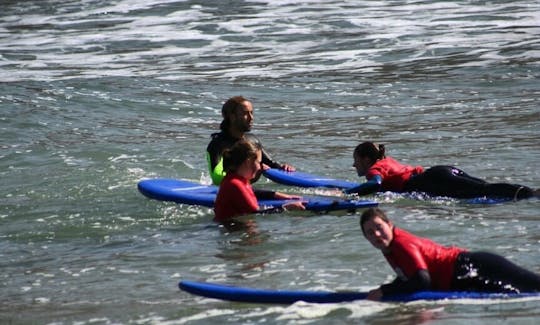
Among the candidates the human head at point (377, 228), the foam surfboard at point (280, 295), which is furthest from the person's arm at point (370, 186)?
the human head at point (377, 228)

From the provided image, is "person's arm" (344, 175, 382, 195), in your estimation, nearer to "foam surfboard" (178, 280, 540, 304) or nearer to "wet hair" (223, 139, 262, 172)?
"wet hair" (223, 139, 262, 172)

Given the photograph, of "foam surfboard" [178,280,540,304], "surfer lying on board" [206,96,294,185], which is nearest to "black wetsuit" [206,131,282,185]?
"surfer lying on board" [206,96,294,185]

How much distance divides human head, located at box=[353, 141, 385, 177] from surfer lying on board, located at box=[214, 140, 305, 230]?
113 centimetres

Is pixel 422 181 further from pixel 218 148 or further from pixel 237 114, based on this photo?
pixel 218 148

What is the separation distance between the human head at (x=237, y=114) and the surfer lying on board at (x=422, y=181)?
1065mm

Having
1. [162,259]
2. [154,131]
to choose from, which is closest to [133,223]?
[162,259]

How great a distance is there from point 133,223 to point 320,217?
177 cm

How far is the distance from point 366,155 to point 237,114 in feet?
4.07

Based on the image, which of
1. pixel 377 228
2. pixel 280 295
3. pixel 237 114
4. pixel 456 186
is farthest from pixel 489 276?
pixel 237 114

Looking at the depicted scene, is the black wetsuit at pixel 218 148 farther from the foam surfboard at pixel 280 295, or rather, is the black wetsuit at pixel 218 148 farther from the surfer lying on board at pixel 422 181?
the foam surfboard at pixel 280 295

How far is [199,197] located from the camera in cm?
1006

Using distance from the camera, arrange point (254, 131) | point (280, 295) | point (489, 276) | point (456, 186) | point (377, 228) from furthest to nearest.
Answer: point (254, 131) → point (456, 186) → point (280, 295) → point (489, 276) → point (377, 228)

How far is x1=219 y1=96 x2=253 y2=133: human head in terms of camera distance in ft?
32.4

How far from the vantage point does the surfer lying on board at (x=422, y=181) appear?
9.41 m
